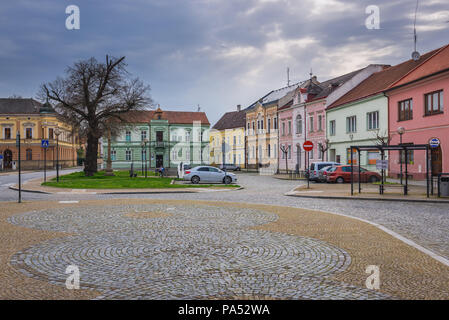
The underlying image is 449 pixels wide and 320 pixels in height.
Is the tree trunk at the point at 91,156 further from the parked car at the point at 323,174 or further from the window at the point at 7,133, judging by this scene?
the window at the point at 7,133

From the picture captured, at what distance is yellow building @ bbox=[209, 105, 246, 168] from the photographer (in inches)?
2731

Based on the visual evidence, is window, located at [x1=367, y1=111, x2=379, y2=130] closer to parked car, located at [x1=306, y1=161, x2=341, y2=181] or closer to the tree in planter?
parked car, located at [x1=306, y1=161, x2=341, y2=181]

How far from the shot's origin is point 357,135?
38219 millimetres

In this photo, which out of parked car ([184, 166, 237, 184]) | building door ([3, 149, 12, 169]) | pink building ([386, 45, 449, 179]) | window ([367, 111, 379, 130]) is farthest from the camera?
building door ([3, 149, 12, 169])

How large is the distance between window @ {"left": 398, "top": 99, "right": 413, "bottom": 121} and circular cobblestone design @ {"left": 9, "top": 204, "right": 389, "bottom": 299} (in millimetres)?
24051

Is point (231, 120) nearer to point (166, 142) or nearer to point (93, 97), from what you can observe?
point (166, 142)

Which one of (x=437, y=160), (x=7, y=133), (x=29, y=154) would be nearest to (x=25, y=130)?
(x=7, y=133)

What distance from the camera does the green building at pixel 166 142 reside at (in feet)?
238

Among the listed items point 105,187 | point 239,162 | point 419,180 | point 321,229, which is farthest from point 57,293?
point 239,162

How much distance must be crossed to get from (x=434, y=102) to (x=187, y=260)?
26269 millimetres

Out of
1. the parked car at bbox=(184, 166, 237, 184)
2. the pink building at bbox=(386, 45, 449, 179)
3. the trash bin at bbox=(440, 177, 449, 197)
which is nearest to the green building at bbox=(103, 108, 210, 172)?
the parked car at bbox=(184, 166, 237, 184)

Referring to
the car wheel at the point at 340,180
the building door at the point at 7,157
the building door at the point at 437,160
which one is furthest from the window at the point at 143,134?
the building door at the point at 437,160

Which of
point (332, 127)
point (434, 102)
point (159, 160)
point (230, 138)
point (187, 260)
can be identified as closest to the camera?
point (187, 260)

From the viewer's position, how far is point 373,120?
35500 mm
